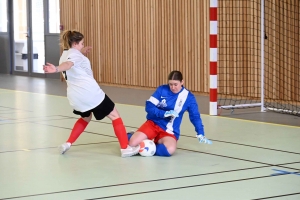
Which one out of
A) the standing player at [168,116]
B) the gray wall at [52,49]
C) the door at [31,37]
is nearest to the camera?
the standing player at [168,116]

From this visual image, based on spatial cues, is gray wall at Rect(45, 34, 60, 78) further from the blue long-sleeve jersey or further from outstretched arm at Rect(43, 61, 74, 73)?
outstretched arm at Rect(43, 61, 74, 73)

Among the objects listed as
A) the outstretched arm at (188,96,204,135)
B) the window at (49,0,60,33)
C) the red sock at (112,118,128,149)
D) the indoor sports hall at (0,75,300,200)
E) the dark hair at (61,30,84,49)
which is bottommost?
the indoor sports hall at (0,75,300,200)

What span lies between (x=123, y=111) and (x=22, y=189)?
4.88 m

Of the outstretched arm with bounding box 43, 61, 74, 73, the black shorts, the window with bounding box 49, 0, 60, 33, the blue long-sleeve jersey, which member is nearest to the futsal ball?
the blue long-sleeve jersey

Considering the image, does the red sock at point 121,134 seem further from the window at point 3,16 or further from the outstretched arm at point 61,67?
the window at point 3,16

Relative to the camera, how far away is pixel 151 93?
12328mm

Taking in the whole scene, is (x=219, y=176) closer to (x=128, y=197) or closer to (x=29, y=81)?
(x=128, y=197)

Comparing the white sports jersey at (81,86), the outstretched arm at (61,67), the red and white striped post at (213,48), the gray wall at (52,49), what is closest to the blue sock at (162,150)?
the white sports jersey at (81,86)

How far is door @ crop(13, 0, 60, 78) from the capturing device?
1691 cm

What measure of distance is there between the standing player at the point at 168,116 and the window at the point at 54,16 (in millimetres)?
11165

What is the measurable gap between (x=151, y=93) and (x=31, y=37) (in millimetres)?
6670

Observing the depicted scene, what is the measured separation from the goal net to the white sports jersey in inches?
174

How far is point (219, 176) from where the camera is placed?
15.8ft

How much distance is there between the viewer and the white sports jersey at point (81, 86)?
556cm
